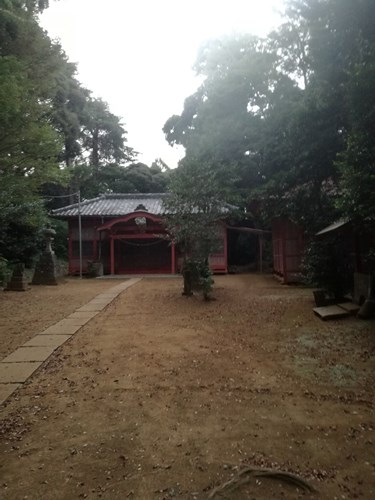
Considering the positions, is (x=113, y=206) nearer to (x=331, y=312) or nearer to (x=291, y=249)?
(x=291, y=249)

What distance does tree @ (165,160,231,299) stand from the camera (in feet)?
35.0

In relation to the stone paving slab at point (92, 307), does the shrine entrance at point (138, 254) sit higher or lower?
higher

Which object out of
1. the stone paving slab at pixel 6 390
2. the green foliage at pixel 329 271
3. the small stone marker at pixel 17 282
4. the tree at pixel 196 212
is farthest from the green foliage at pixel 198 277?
the stone paving slab at pixel 6 390

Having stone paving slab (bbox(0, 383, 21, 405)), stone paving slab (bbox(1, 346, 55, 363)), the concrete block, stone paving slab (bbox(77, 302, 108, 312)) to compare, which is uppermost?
the concrete block

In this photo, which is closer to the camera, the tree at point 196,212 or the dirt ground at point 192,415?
the dirt ground at point 192,415

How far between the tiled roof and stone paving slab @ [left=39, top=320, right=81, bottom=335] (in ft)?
38.6

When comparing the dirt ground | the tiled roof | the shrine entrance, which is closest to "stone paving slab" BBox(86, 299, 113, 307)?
the dirt ground

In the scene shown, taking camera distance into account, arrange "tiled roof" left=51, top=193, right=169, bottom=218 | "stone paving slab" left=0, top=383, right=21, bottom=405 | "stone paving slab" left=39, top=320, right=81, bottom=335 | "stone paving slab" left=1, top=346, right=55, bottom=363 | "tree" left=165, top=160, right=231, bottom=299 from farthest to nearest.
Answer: "tiled roof" left=51, top=193, right=169, bottom=218, "tree" left=165, top=160, right=231, bottom=299, "stone paving slab" left=39, top=320, right=81, bottom=335, "stone paving slab" left=1, top=346, right=55, bottom=363, "stone paving slab" left=0, top=383, right=21, bottom=405

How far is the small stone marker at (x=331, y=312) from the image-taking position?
7.35m

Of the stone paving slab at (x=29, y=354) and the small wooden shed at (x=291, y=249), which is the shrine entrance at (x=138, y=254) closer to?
the small wooden shed at (x=291, y=249)

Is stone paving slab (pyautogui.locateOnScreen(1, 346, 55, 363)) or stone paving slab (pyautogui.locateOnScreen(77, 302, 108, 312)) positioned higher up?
stone paving slab (pyautogui.locateOnScreen(77, 302, 108, 312))

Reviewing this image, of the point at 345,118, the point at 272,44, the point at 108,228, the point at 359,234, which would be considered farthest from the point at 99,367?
the point at 272,44

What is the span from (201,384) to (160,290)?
8538mm

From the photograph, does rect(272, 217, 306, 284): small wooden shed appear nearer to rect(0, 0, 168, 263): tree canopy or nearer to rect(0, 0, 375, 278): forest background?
rect(0, 0, 375, 278): forest background
